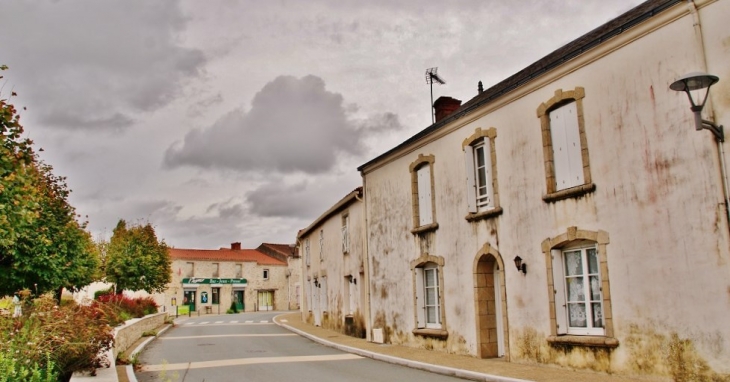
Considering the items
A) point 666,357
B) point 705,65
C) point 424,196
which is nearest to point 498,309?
point 424,196

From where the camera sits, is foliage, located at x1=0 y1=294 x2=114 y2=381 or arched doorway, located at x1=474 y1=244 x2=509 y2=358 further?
arched doorway, located at x1=474 y1=244 x2=509 y2=358

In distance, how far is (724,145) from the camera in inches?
320

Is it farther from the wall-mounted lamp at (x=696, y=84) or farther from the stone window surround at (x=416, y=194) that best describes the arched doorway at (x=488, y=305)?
the wall-mounted lamp at (x=696, y=84)

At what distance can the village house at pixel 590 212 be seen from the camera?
8367mm

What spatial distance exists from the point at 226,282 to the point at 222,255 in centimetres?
316

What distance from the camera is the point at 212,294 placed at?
56.0 metres

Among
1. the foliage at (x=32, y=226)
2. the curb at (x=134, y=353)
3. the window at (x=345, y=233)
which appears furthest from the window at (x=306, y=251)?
the foliage at (x=32, y=226)

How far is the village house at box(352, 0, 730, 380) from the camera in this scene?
8.37 meters

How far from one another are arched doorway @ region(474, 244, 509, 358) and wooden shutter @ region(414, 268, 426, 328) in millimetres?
2671

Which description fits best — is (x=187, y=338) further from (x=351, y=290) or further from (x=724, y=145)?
(x=724, y=145)

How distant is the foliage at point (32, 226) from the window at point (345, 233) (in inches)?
367

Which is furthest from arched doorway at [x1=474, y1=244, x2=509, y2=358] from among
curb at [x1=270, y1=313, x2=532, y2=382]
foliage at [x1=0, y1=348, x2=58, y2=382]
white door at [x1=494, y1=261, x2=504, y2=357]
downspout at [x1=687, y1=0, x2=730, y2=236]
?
foliage at [x1=0, y1=348, x2=58, y2=382]

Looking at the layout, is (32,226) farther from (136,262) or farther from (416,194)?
(136,262)

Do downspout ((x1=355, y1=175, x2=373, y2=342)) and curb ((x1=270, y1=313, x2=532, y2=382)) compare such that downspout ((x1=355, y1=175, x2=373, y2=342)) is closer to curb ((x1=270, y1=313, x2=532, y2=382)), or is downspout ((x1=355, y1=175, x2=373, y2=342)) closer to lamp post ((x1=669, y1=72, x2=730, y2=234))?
curb ((x1=270, y1=313, x2=532, y2=382))
